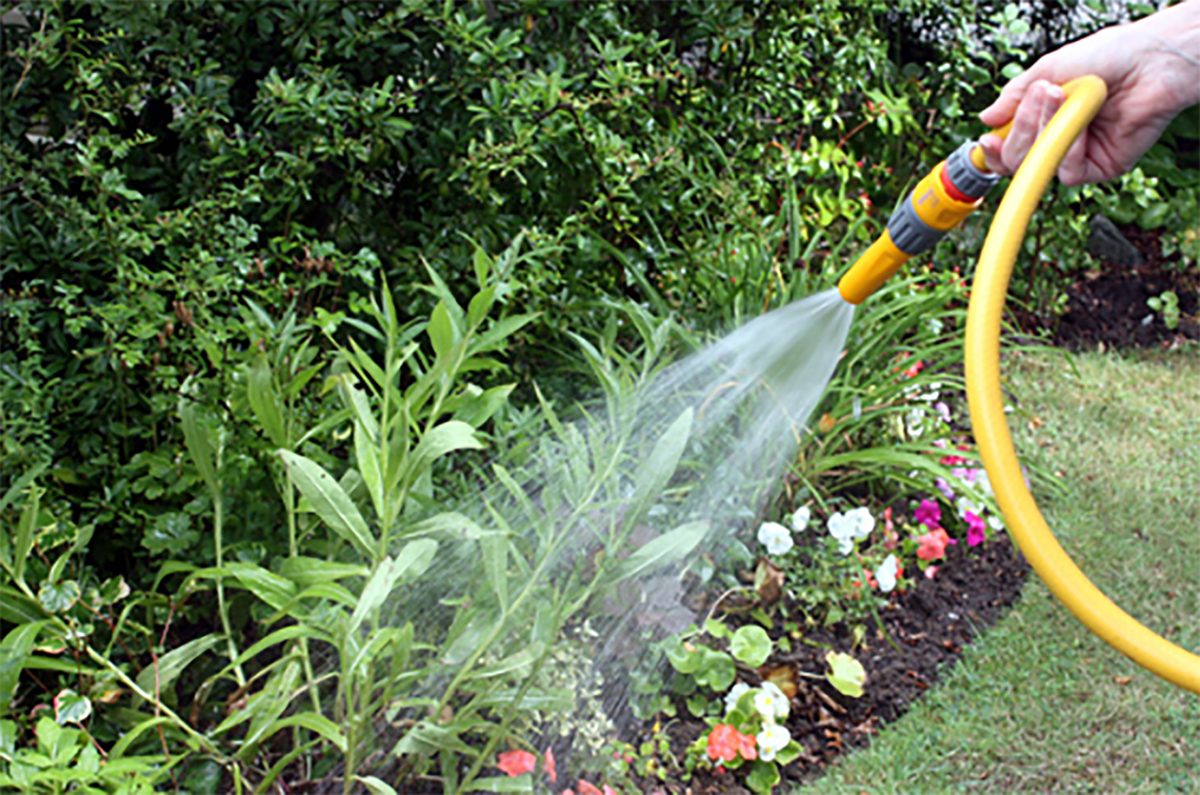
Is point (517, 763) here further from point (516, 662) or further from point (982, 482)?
point (982, 482)

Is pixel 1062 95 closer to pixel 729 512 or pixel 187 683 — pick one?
pixel 729 512

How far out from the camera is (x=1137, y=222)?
4.78 meters

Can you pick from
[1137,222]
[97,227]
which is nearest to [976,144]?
[97,227]

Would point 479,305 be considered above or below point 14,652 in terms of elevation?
above

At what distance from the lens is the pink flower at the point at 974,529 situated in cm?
297

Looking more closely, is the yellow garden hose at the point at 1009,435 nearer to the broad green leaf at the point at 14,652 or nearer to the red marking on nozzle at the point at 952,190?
the red marking on nozzle at the point at 952,190

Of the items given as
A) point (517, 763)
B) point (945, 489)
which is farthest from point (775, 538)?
point (517, 763)

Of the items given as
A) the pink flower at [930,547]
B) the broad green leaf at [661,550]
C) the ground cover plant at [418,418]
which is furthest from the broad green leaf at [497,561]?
the pink flower at [930,547]

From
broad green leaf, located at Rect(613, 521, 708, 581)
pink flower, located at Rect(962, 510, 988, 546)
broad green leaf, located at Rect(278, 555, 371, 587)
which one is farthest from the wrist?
pink flower, located at Rect(962, 510, 988, 546)

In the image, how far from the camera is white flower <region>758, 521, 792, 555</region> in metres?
2.64

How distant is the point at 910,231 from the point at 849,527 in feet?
3.65

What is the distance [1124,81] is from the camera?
1644 millimetres

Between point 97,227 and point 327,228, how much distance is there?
2.05 ft

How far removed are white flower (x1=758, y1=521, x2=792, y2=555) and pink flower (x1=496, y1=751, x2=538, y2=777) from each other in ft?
2.67
